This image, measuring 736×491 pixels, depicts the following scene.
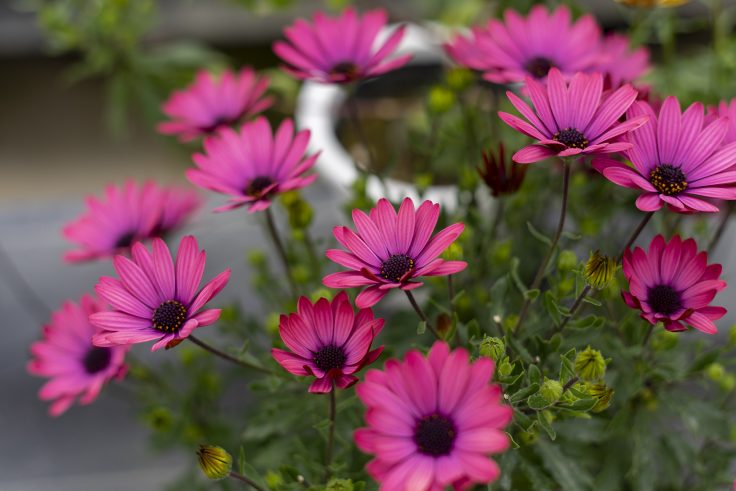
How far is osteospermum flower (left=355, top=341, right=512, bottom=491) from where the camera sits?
29cm

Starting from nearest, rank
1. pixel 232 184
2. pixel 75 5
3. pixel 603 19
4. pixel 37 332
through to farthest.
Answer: pixel 232 184 → pixel 75 5 → pixel 37 332 → pixel 603 19

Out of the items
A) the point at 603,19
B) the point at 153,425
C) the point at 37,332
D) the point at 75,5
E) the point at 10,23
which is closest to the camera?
the point at 153,425

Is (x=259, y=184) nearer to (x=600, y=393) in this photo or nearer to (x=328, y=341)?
(x=328, y=341)

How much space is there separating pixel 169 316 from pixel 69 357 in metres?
0.16

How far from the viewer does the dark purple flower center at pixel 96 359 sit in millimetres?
473

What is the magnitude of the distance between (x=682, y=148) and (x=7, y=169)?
51.2 inches

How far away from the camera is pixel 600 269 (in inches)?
14.0

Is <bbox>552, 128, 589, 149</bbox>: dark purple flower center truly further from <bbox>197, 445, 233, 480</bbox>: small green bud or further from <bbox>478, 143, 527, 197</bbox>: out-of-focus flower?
<bbox>197, 445, 233, 480</bbox>: small green bud

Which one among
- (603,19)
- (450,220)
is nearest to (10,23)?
(603,19)

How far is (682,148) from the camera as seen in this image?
378mm

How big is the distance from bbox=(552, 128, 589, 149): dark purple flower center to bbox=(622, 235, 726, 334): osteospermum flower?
0.06 m

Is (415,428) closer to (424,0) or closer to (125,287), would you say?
(125,287)

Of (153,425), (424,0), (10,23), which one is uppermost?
(424,0)

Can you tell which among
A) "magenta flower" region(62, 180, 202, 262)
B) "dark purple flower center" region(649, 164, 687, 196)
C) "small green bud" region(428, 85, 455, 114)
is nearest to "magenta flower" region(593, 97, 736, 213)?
"dark purple flower center" region(649, 164, 687, 196)
